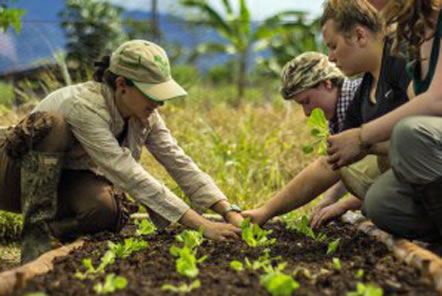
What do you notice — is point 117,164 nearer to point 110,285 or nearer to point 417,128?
point 110,285

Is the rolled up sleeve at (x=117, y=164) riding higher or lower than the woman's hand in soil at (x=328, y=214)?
higher

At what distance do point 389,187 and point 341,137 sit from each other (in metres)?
0.32

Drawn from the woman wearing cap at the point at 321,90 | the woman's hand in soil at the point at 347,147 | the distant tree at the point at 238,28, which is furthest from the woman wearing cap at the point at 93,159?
the distant tree at the point at 238,28

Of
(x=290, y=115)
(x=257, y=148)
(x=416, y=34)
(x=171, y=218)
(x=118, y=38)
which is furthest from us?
(x=118, y=38)

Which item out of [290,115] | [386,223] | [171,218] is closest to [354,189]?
[386,223]

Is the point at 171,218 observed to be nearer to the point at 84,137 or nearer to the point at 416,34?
the point at 84,137

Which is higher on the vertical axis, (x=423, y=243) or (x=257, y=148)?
(x=423, y=243)

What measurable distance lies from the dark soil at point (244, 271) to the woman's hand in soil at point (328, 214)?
35 centimetres

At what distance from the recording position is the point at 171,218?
2748 mm

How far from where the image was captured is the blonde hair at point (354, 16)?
2.75 m

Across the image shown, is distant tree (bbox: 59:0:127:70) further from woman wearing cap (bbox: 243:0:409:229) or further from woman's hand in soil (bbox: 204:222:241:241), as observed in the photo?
woman's hand in soil (bbox: 204:222:241:241)

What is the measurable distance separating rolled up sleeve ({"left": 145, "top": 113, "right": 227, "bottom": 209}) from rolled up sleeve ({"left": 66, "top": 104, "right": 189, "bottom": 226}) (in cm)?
40

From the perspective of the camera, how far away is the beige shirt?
8.95ft

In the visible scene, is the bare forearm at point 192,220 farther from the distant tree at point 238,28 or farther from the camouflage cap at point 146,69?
the distant tree at point 238,28
